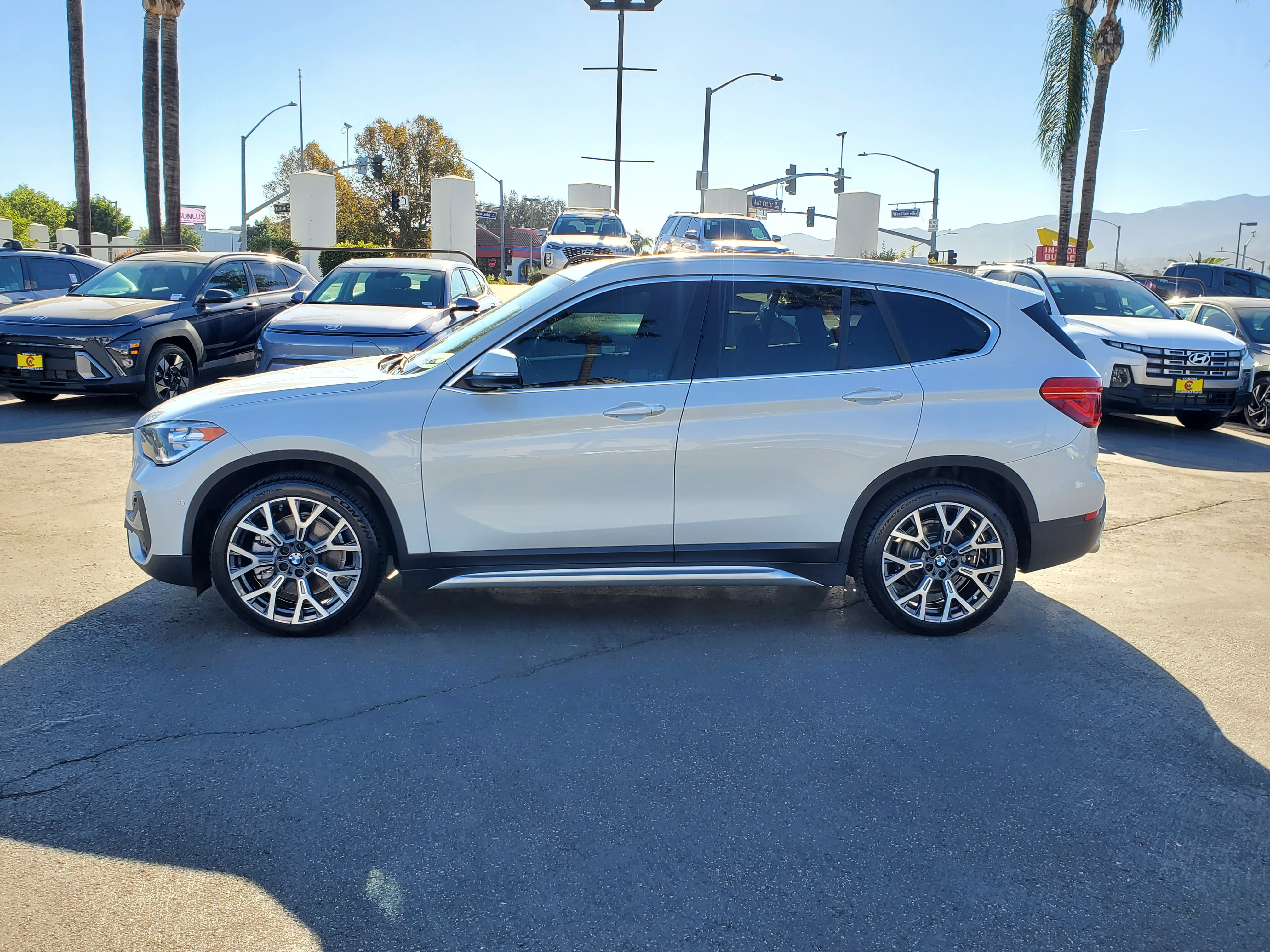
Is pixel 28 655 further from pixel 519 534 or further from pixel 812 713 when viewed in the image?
pixel 812 713

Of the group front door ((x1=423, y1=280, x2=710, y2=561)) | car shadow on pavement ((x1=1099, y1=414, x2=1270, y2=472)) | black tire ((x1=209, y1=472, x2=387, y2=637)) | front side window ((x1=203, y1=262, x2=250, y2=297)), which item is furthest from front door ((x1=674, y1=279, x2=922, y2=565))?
front side window ((x1=203, y1=262, x2=250, y2=297))

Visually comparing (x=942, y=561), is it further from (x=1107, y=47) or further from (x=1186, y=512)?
(x=1107, y=47)

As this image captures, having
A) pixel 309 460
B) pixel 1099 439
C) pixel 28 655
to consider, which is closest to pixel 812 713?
pixel 309 460

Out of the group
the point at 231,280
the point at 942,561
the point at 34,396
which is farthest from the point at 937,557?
the point at 34,396

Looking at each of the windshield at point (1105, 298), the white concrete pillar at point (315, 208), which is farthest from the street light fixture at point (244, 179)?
the windshield at point (1105, 298)

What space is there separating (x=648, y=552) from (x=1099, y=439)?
867 centimetres

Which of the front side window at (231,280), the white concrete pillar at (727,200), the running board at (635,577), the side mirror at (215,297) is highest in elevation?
the white concrete pillar at (727,200)

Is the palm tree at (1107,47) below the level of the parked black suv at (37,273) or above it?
above

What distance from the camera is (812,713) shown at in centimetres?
413

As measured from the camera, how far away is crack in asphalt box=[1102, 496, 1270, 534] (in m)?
A: 7.52

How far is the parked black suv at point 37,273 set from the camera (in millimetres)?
14133

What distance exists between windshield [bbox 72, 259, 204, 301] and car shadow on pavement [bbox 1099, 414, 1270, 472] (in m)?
10.6

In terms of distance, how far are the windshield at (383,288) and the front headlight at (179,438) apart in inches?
261

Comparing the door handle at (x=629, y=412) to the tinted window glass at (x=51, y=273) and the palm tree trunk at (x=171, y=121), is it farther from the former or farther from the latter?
the palm tree trunk at (x=171, y=121)
